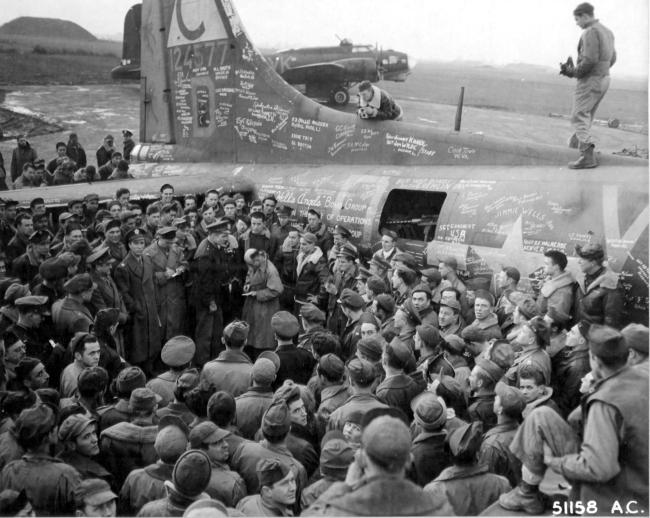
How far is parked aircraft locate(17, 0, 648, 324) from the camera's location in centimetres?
877

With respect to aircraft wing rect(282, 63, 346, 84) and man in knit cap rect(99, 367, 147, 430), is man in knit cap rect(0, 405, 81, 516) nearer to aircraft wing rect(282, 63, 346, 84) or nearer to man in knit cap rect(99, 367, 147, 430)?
man in knit cap rect(99, 367, 147, 430)

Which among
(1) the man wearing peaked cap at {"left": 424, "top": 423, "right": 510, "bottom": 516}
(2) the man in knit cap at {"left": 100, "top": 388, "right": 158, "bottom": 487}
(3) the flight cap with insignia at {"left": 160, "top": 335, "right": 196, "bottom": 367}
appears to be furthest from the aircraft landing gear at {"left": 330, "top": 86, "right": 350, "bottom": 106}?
(1) the man wearing peaked cap at {"left": 424, "top": 423, "right": 510, "bottom": 516}

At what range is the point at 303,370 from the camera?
24.3ft

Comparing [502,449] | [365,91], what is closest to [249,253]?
[365,91]

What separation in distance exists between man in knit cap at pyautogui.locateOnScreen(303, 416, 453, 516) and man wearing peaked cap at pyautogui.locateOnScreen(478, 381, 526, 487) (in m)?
1.86

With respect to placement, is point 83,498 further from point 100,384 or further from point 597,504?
point 597,504

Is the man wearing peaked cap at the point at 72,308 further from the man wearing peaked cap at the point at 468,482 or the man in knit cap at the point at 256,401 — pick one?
the man wearing peaked cap at the point at 468,482

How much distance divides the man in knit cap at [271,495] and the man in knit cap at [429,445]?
3.37 feet

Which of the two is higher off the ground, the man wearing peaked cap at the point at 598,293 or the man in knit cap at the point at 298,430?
the man wearing peaked cap at the point at 598,293

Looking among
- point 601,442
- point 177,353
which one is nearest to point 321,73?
point 177,353

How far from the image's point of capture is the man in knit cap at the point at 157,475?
479cm

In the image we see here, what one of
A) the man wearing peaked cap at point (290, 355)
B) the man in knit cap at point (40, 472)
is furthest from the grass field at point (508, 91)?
the man in knit cap at point (40, 472)

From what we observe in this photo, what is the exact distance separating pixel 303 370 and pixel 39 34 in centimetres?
1556

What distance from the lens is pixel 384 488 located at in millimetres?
3369
